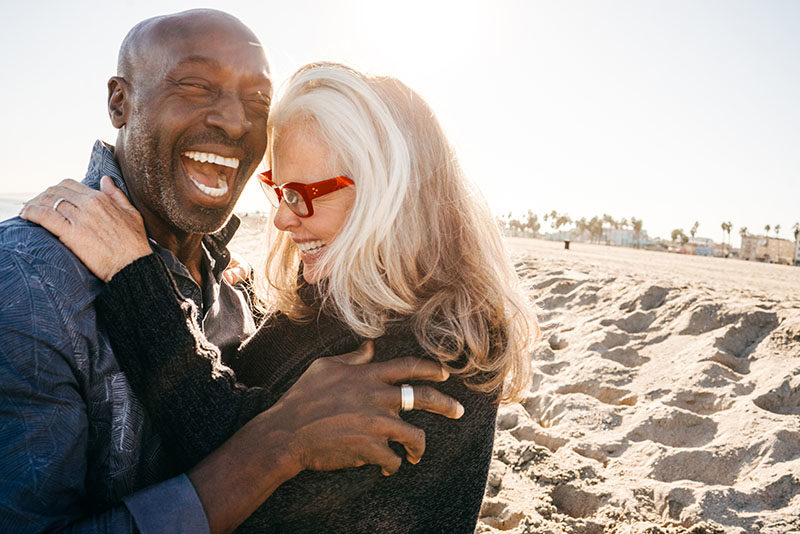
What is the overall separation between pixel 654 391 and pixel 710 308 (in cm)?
189

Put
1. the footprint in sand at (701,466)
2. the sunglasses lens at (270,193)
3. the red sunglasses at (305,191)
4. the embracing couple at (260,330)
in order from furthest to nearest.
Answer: the footprint in sand at (701,466), the sunglasses lens at (270,193), the red sunglasses at (305,191), the embracing couple at (260,330)

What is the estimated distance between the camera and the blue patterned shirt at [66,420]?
1330mm

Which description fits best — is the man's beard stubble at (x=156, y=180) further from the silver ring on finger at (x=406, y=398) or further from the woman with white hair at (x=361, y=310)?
the silver ring on finger at (x=406, y=398)

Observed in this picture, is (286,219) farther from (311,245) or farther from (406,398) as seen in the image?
(406,398)

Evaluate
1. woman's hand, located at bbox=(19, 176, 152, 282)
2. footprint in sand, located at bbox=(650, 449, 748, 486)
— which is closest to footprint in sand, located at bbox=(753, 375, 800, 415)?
footprint in sand, located at bbox=(650, 449, 748, 486)

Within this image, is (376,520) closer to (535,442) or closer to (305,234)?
(305,234)

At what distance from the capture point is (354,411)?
5.24ft

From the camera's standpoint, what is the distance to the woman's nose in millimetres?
2141

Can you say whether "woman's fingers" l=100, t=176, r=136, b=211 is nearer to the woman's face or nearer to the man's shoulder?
the man's shoulder

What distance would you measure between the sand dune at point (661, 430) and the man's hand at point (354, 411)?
1.67 meters

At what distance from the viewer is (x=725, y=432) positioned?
350cm

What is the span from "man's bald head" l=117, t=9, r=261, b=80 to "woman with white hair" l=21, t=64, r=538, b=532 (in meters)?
0.43

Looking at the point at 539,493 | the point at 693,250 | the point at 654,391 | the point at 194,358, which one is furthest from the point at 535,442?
the point at 693,250

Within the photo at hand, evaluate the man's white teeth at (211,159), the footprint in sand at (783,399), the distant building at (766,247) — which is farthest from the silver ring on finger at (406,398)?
the distant building at (766,247)
